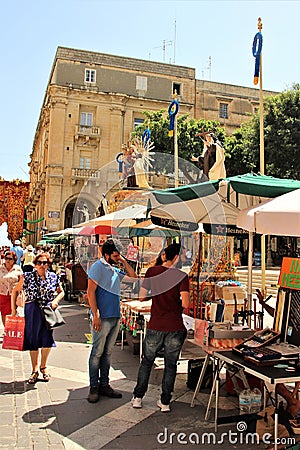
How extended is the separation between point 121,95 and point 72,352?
2949cm

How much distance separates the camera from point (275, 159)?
24.3m

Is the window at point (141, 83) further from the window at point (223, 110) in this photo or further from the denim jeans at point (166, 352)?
the denim jeans at point (166, 352)

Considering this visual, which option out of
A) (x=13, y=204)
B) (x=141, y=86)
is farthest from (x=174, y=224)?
(x=13, y=204)

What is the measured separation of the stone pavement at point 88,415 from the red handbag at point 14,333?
50 centimetres

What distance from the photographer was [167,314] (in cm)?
428

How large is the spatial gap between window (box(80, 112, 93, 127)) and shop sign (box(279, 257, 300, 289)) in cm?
3056

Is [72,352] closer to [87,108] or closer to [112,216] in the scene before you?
[112,216]

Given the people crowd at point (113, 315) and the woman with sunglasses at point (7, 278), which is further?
the woman with sunglasses at point (7, 278)

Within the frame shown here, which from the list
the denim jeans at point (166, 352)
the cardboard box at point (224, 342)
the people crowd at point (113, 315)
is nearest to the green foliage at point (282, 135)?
the people crowd at point (113, 315)

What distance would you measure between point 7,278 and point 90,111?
94.2 ft

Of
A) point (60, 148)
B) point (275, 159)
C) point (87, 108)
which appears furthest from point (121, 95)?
point (275, 159)

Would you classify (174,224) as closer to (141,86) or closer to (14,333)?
(14,333)

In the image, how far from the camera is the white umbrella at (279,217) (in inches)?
143

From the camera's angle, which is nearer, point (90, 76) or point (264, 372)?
point (264, 372)
